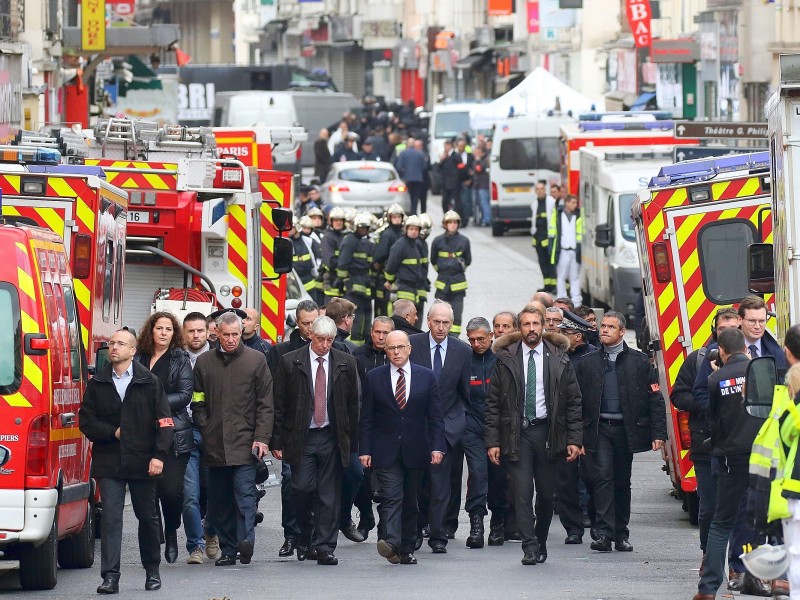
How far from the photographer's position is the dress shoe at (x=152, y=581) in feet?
37.0

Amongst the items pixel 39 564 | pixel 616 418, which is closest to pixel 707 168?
pixel 616 418

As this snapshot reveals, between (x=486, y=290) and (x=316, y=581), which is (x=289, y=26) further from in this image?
(x=316, y=581)

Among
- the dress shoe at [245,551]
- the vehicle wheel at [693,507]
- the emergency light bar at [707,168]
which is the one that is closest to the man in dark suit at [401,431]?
the dress shoe at [245,551]

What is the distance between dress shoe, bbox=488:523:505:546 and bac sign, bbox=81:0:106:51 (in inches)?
910

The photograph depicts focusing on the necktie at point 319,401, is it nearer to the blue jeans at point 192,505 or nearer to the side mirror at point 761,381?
the blue jeans at point 192,505

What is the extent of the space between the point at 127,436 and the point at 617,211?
15.7 meters

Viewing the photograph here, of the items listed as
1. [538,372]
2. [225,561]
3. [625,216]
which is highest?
[625,216]

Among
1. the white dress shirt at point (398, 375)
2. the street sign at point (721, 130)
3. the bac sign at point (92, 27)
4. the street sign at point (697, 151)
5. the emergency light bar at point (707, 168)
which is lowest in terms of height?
the white dress shirt at point (398, 375)

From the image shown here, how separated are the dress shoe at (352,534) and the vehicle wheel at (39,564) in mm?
3004

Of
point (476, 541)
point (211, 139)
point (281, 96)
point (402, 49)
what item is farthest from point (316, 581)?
point (402, 49)

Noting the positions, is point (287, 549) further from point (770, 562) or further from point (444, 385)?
point (770, 562)

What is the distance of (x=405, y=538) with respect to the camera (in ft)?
41.2

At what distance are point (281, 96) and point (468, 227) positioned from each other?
986 centimetres

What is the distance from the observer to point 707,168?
49.8 feet
